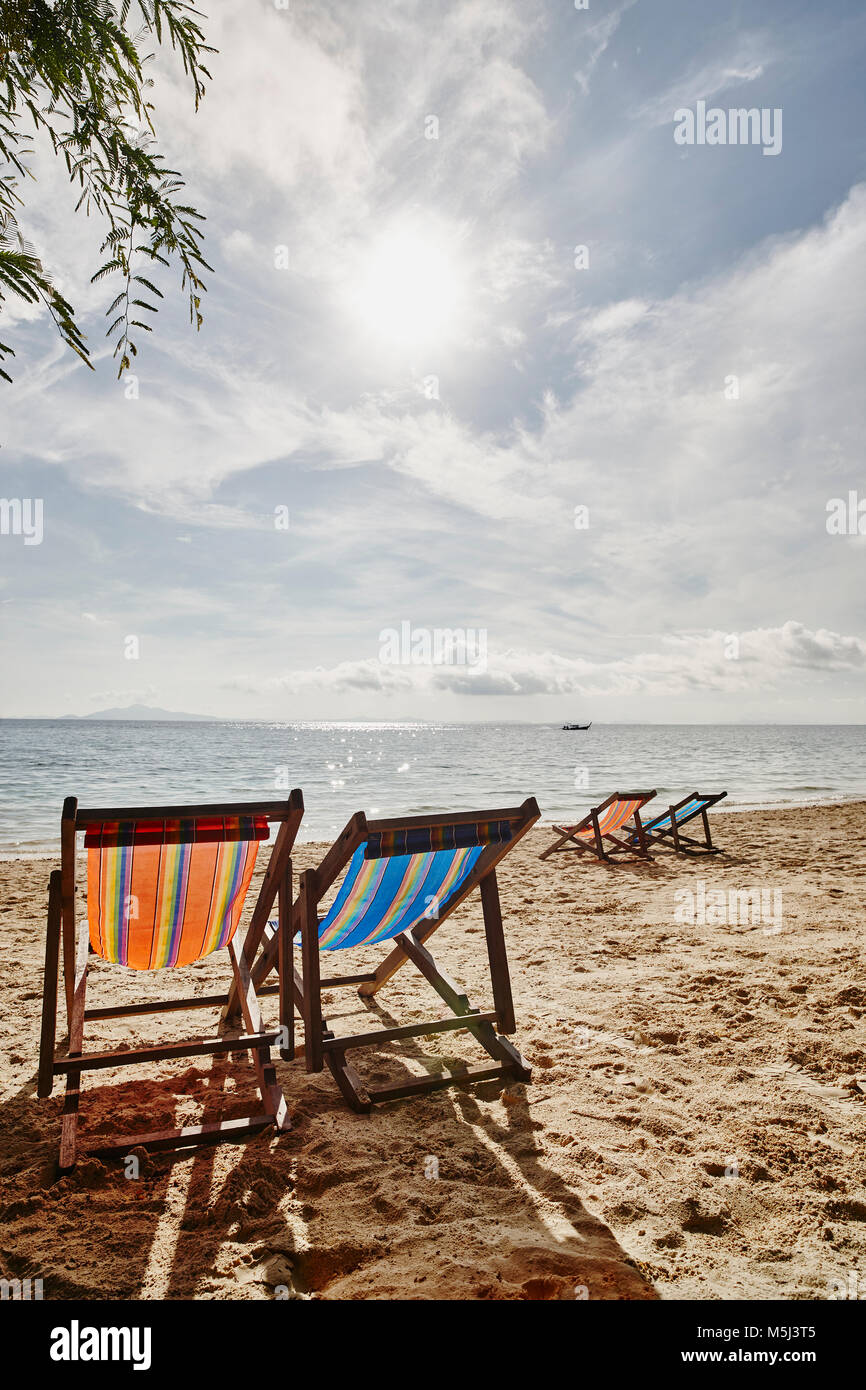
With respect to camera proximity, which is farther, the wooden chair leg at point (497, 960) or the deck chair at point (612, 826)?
the deck chair at point (612, 826)

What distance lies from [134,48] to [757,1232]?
464 cm

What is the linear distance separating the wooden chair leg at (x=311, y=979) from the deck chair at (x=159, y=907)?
133mm

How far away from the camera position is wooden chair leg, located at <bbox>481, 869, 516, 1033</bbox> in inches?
121

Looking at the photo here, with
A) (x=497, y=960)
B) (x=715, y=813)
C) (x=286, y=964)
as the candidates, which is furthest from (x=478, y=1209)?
(x=715, y=813)

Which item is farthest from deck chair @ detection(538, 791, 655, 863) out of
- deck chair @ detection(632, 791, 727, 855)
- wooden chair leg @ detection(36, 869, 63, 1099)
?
wooden chair leg @ detection(36, 869, 63, 1099)

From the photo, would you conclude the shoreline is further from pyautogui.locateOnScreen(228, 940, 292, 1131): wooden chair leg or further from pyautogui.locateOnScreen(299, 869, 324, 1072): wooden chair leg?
pyautogui.locateOnScreen(299, 869, 324, 1072): wooden chair leg

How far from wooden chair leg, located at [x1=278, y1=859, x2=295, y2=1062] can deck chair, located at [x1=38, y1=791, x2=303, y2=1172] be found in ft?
0.06

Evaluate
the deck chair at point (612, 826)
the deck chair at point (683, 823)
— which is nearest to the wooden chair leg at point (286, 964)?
the deck chair at point (612, 826)

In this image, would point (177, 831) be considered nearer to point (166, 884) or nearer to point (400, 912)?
point (166, 884)

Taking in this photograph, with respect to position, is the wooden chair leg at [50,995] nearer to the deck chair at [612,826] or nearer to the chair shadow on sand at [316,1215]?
the chair shadow on sand at [316,1215]

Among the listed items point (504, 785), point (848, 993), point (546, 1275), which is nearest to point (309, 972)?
point (546, 1275)

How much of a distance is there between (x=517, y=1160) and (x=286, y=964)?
118cm

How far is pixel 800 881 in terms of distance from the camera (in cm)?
704

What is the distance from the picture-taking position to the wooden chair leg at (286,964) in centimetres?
278
